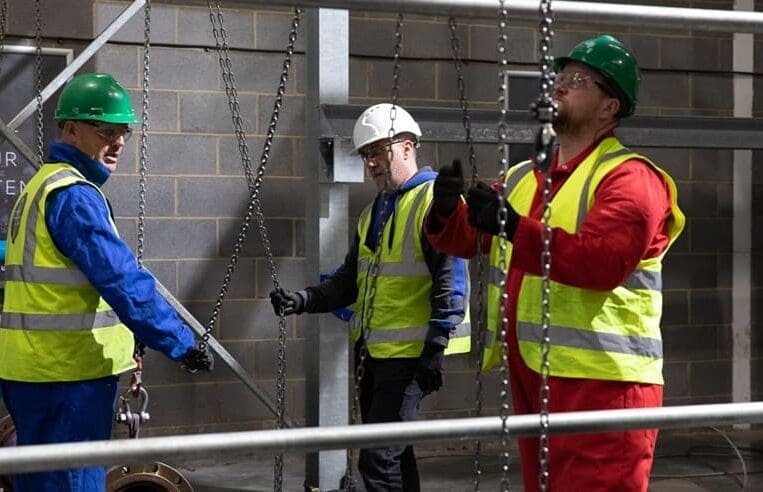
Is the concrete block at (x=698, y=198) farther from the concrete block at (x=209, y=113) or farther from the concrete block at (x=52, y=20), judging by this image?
the concrete block at (x=52, y=20)

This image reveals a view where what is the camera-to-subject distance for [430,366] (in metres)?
4.39

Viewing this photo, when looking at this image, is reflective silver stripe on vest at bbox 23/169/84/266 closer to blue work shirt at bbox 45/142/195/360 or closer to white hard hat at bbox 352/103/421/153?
blue work shirt at bbox 45/142/195/360

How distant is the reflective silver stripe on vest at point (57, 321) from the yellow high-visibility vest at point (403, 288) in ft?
3.96

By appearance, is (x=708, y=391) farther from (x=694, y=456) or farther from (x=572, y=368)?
(x=572, y=368)

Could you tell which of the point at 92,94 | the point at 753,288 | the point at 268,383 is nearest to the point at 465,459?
the point at 268,383

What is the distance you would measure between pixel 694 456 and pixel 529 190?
466cm

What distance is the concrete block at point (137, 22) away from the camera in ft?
21.6

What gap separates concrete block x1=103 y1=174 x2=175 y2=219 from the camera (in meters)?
6.61

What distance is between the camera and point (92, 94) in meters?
3.78

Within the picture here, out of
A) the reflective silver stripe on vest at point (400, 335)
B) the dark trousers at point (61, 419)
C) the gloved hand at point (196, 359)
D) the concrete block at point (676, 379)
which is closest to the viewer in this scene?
the dark trousers at point (61, 419)

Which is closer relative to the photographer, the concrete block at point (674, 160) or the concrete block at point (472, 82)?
the concrete block at point (472, 82)

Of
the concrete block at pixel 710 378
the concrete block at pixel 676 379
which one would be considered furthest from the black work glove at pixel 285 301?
the concrete block at pixel 710 378

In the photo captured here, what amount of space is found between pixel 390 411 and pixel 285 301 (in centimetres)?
59

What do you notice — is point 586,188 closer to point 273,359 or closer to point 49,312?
point 49,312
